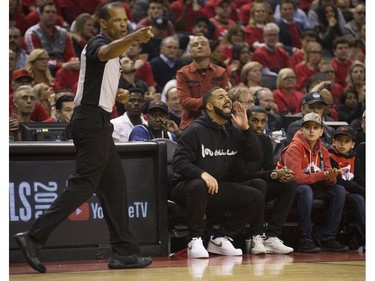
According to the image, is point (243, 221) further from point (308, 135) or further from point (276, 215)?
point (308, 135)

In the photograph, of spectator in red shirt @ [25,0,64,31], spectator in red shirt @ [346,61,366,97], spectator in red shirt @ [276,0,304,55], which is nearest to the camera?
spectator in red shirt @ [346,61,366,97]

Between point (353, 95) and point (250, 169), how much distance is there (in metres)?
4.83

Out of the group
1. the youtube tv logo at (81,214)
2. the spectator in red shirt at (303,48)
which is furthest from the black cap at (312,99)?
the spectator in red shirt at (303,48)

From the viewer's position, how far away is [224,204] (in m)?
9.07

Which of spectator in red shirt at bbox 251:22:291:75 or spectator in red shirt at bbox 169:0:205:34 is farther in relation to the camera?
spectator in red shirt at bbox 169:0:205:34

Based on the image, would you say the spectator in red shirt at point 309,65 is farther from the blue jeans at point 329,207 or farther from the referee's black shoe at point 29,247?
the referee's black shoe at point 29,247

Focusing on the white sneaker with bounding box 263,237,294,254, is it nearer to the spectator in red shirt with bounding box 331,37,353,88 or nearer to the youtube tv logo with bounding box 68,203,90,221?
the youtube tv logo with bounding box 68,203,90,221

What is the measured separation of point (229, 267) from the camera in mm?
7910

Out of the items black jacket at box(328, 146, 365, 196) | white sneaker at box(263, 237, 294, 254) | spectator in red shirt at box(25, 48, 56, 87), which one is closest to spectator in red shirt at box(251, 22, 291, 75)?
spectator in red shirt at box(25, 48, 56, 87)

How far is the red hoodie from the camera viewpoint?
31.6 feet

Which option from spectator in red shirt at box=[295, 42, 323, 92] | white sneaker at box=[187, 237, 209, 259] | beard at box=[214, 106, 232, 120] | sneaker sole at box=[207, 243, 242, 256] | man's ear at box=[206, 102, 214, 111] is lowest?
sneaker sole at box=[207, 243, 242, 256]

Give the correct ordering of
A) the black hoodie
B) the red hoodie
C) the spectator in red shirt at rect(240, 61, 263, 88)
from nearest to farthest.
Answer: the black hoodie → the red hoodie → the spectator in red shirt at rect(240, 61, 263, 88)

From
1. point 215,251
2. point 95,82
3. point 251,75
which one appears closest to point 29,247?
point 95,82

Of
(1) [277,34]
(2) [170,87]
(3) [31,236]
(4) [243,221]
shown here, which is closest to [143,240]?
(4) [243,221]
